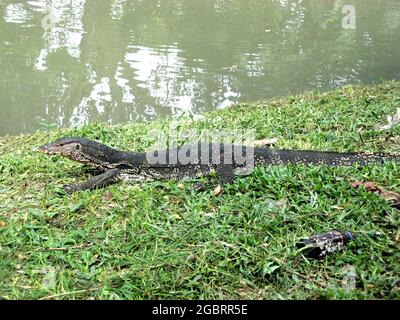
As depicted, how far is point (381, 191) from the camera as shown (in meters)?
3.43

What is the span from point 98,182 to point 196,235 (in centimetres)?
122

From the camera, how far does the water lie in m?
8.83

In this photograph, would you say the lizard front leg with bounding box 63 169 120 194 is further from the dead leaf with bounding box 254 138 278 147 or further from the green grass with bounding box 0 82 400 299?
the dead leaf with bounding box 254 138 278 147

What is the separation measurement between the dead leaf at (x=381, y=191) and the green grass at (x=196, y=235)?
A: 67mm

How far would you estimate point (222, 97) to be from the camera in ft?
29.8

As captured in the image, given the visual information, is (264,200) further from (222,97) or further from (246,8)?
(246,8)

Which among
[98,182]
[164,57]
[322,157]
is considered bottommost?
[164,57]

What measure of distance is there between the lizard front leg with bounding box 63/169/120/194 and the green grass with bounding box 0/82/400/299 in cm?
8

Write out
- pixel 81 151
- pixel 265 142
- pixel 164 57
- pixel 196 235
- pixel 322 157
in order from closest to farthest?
pixel 196 235
pixel 322 157
pixel 81 151
pixel 265 142
pixel 164 57

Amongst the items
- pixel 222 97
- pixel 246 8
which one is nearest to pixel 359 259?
pixel 222 97

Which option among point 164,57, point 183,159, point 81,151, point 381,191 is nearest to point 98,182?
point 81,151

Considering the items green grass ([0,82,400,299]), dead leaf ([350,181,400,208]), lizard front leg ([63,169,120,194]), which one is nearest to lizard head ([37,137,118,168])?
lizard front leg ([63,169,120,194])

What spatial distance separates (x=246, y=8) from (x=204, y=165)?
43.1 ft

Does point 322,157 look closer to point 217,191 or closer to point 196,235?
point 217,191
